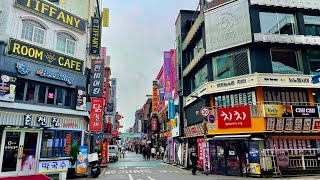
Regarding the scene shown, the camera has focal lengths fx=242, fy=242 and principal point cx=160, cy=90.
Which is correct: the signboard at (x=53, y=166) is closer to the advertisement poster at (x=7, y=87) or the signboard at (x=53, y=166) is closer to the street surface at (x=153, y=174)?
the street surface at (x=153, y=174)

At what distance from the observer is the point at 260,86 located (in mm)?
18797

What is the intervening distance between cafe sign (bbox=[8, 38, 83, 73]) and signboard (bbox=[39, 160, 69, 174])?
677cm

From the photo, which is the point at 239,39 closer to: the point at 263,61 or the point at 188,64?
the point at 263,61

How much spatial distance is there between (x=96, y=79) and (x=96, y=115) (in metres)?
3.40

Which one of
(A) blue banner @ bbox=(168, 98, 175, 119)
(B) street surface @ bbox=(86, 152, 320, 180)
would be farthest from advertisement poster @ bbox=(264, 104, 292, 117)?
(A) blue banner @ bbox=(168, 98, 175, 119)

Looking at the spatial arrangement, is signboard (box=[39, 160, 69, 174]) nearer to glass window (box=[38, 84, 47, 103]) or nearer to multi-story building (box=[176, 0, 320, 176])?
glass window (box=[38, 84, 47, 103])

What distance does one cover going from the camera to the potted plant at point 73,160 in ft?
54.1

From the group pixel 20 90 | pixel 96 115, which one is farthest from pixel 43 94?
pixel 96 115

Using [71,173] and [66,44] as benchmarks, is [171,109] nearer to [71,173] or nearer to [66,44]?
[66,44]

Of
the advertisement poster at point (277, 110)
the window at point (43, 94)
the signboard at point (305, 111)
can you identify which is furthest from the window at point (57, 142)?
the signboard at point (305, 111)

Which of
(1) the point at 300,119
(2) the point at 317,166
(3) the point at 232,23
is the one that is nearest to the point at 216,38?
(3) the point at 232,23

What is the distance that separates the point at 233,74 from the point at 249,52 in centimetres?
222

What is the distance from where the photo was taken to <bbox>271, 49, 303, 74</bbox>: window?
20.1 m

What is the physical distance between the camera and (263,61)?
19.8m
